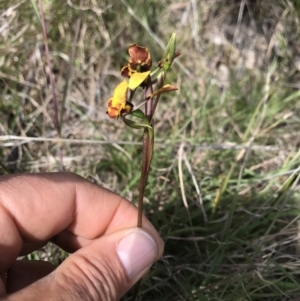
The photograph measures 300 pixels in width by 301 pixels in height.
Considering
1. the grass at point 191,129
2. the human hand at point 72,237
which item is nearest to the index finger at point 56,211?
the human hand at point 72,237

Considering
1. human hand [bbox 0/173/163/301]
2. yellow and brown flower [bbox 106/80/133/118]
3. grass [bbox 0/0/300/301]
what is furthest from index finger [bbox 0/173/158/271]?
yellow and brown flower [bbox 106/80/133/118]

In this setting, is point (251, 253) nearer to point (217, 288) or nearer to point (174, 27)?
point (217, 288)

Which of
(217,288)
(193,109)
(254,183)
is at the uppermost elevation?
(193,109)

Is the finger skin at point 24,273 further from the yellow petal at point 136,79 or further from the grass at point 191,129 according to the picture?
the yellow petal at point 136,79

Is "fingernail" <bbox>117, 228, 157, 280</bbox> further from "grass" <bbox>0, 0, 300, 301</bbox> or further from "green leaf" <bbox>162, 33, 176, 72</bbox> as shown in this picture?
"green leaf" <bbox>162, 33, 176, 72</bbox>

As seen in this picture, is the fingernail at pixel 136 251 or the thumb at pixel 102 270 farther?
the fingernail at pixel 136 251

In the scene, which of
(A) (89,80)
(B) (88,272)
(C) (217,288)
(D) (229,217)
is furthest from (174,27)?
(B) (88,272)

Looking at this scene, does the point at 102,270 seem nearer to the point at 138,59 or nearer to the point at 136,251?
the point at 136,251
